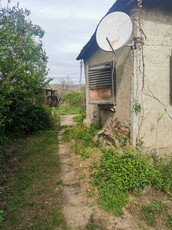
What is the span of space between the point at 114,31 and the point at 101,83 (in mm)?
1570

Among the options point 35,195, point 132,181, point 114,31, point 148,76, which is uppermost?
point 114,31

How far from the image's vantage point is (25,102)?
31.5 feet

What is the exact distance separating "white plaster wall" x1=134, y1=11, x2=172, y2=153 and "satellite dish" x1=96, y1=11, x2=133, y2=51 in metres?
0.62

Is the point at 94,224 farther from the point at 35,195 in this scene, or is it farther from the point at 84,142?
the point at 84,142

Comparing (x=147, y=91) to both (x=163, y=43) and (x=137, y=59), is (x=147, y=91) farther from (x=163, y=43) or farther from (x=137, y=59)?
(x=163, y=43)

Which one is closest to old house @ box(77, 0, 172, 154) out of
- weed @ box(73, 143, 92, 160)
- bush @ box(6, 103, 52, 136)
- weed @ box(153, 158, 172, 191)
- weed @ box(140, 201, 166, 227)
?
weed @ box(153, 158, 172, 191)

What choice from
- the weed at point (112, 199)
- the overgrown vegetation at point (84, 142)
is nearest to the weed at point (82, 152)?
the overgrown vegetation at point (84, 142)

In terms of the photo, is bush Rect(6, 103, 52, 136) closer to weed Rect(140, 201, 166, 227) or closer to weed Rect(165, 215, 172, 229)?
weed Rect(140, 201, 166, 227)

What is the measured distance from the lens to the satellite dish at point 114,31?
16.3 ft

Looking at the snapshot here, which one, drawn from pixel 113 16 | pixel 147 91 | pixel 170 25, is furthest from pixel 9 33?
pixel 170 25

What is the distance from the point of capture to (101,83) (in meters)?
6.37

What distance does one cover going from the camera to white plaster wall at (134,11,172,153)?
5.44 m

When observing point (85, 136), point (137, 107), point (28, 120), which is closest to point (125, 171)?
point (137, 107)

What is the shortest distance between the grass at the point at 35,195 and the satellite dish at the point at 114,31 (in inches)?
135
